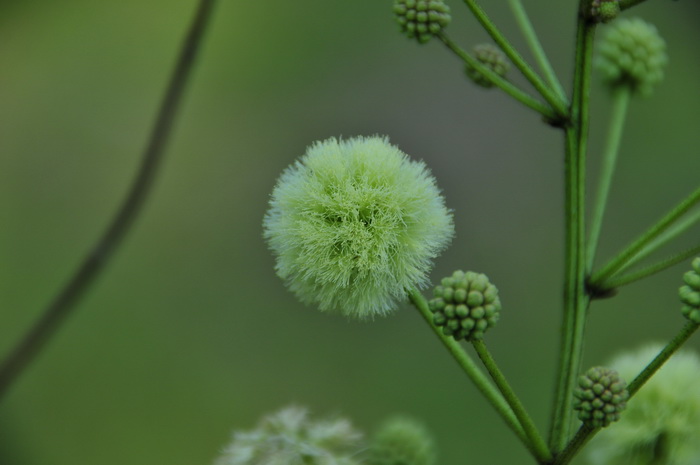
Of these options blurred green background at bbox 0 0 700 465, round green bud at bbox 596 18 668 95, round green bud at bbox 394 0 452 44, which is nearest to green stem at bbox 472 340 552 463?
round green bud at bbox 394 0 452 44

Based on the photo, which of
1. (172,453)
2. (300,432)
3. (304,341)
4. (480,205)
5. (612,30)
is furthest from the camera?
(480,205)

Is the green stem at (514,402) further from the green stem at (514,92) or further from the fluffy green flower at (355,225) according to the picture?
the green stem at (514,92)

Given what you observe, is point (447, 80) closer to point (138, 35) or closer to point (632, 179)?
point (632, 179)

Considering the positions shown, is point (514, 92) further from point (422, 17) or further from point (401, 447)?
point (401, 447)

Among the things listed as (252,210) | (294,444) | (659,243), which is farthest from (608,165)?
(252,210)

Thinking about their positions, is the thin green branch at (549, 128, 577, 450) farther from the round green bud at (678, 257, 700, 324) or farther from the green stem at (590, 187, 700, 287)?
the round green bud at (678, 257, 700, 324)

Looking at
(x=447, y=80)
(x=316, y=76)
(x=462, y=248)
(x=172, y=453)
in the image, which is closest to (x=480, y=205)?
(x=462, y=248)

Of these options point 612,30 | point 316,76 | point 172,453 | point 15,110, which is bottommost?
point 612,30

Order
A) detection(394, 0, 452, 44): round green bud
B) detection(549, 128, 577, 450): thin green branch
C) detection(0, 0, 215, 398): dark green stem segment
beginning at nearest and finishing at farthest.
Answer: detection(549, 128, 577, 450): thin green branch → detection(394, 0, 452, 44): round green bud → detection(0, 0, 215, 398): dark green stem segment
